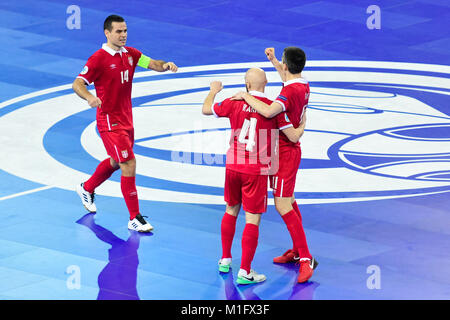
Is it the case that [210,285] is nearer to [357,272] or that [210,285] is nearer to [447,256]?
[357,272]

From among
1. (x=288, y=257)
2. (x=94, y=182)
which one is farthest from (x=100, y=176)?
(x=288, y=257)

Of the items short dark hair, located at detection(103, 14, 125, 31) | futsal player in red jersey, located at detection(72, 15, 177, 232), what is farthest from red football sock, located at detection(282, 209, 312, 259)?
short dark hair, located at detection(103, 14, 125, 31)

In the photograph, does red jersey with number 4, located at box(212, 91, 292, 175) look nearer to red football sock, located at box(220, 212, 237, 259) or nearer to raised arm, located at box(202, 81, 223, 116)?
raised arm, located at box(202, 81, 223, 116)

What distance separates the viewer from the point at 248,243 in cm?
974

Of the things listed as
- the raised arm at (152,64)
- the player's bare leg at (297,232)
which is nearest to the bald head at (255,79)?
the player's bare leg at (297,232)

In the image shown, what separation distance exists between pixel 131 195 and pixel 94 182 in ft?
2.13

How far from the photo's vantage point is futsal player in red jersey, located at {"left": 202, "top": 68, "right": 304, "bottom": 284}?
31.5 ft

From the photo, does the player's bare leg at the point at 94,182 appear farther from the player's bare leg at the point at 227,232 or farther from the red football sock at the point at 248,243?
the red football sock at the point at 248,243

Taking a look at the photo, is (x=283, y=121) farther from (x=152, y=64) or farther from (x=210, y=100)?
(x=152, y=64)

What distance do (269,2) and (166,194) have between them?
9898 millimetres

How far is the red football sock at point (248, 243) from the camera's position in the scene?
9.73 m

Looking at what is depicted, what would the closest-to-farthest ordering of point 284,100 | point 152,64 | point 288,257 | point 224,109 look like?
point 284,100 → point 224,109 → point 288,257 → point 152,64

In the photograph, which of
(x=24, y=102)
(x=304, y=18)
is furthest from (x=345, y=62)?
(x=24, y=102)

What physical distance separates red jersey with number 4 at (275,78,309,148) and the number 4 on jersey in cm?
33
